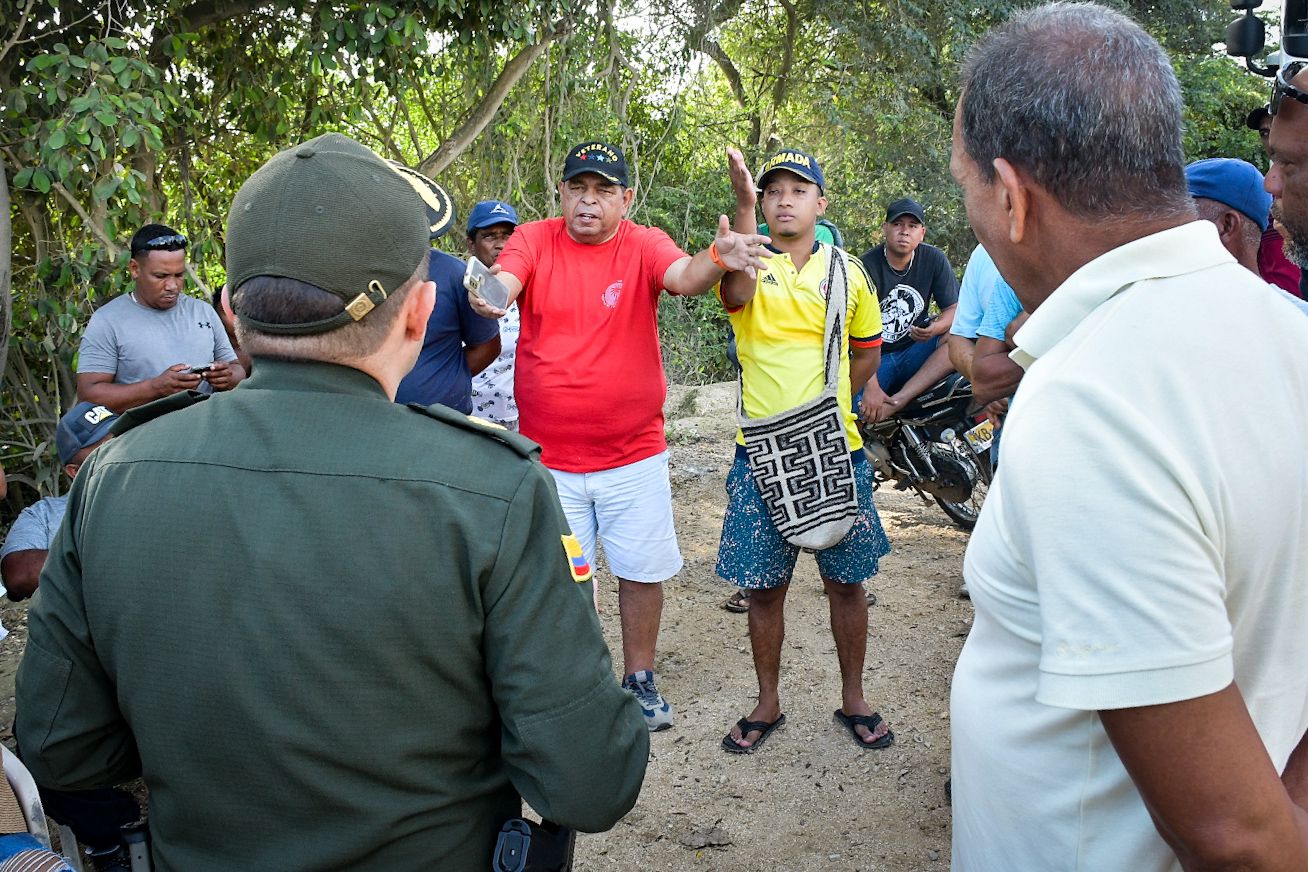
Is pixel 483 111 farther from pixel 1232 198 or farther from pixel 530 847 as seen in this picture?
pixel 530 847

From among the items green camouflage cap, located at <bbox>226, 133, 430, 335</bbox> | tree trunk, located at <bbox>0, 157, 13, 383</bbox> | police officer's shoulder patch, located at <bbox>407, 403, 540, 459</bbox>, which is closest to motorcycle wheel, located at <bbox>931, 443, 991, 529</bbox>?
police officer's shoulder patch, located at <bbox>407, 403, 540, 459</bbox>

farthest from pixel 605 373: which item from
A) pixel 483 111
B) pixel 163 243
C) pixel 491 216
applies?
pixel 483 111

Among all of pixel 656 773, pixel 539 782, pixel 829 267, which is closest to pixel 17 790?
pixel 539 782

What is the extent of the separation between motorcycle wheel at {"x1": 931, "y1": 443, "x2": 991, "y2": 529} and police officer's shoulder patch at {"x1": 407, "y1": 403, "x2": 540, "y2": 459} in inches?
149

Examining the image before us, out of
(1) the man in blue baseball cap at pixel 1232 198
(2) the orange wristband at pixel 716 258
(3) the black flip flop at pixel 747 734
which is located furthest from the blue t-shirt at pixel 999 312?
(3) the black flip flop at pixel 747 734

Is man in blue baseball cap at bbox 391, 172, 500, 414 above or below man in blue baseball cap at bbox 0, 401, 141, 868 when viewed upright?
above

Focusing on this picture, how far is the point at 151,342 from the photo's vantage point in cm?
440

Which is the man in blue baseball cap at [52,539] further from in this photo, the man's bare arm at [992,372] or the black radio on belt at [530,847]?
the man's bare arm at [992,372]

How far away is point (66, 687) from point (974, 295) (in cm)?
299

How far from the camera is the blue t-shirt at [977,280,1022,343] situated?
10.7 ft

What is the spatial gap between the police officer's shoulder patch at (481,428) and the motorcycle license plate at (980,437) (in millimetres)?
4027

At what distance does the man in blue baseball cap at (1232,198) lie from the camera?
2725 mm

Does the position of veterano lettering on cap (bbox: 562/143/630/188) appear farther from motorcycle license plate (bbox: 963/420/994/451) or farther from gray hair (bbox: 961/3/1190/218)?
gray hair (bbox: 961/3/1190/218)

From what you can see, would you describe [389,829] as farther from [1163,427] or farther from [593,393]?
[593,393]
